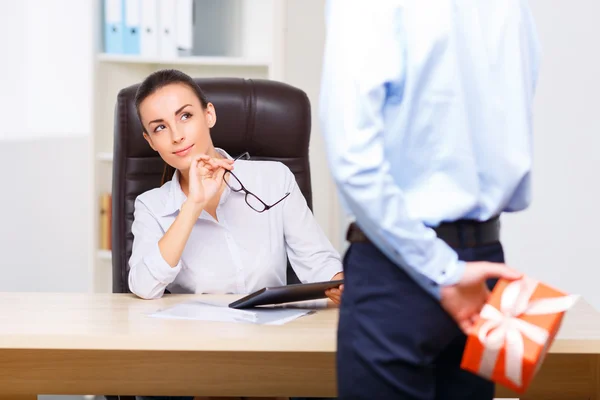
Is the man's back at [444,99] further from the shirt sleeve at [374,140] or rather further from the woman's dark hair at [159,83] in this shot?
the woman's dark hair at [159,83]

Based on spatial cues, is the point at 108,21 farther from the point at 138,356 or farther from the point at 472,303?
the point at 472,303

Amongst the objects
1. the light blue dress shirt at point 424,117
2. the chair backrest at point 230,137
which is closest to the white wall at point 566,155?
the chair backrest at point 230,137

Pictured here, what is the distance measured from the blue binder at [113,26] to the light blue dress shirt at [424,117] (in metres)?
2.30

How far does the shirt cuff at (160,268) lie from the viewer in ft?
5.60

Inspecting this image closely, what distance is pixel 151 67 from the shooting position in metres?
3.34

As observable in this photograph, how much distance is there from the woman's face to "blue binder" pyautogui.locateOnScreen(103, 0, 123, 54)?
4.29 feet

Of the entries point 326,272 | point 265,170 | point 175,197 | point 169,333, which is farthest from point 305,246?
point 169,333

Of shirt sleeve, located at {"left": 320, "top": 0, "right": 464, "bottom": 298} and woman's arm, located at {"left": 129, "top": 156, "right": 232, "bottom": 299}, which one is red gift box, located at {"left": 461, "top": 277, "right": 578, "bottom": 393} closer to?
shirt sleeve, located at {"left": 320, "top": 0, "right": 464, "bottom": 298}

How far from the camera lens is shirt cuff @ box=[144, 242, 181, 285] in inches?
67.2

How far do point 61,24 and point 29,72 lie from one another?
270 mm

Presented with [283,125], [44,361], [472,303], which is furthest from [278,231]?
[472,303]

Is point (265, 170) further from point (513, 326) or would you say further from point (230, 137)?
point (513, 326)

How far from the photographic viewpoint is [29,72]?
11.8ft

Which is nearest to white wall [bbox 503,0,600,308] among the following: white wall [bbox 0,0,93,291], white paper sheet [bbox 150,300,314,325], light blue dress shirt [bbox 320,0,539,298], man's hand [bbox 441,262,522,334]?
white paper sheet [bbox 150,300,314,325]
